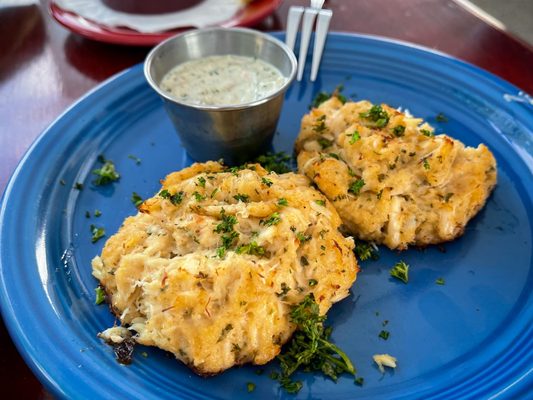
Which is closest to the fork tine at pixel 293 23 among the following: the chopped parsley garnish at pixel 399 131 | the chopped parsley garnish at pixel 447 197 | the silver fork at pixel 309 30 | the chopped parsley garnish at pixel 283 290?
the silver fork at pixel 309 30

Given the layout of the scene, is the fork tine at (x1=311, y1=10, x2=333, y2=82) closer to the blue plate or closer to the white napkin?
the blue plate

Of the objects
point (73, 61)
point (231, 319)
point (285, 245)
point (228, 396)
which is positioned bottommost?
point (73, 61)

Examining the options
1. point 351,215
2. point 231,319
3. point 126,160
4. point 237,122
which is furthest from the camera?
point 126,160

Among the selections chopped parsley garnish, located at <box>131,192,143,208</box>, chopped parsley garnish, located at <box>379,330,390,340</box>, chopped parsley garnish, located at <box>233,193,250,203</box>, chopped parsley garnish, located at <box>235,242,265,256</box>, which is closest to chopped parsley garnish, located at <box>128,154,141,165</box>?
chopped parsley garnish, located at <box>131,192,143,208</box>

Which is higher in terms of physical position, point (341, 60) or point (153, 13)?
point (341, 60)

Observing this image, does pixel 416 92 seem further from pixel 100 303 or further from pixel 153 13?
pixel 100 303

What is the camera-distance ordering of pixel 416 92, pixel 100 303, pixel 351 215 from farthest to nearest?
pixel 416 92 → pixel 351 215 → pixel 100 303

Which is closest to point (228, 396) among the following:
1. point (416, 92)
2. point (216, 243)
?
point (216, 243)
